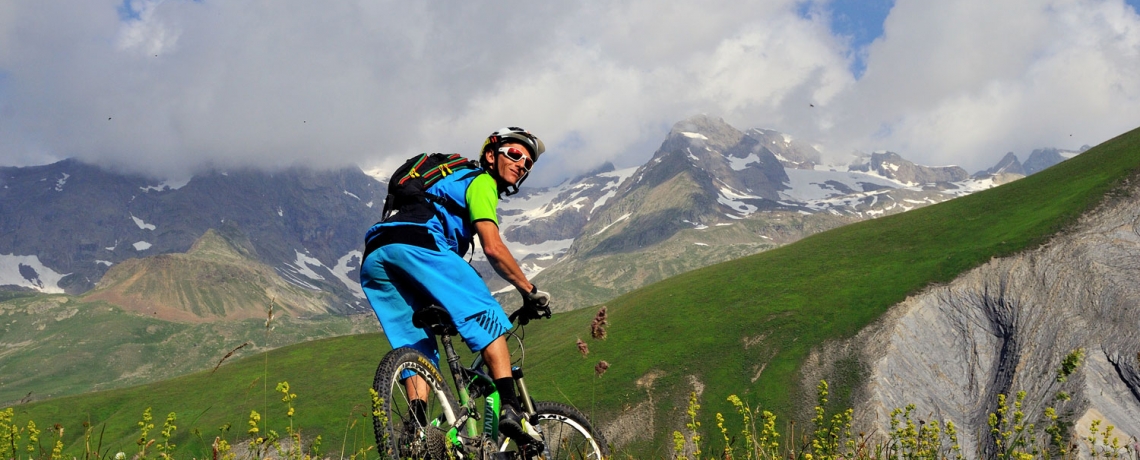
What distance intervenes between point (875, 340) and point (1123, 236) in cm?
3141

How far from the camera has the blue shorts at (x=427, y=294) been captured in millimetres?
A: 7047

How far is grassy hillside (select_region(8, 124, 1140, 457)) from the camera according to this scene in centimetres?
9431

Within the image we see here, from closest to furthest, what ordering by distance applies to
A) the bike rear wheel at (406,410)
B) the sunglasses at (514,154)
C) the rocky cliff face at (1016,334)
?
the bike rear wheel at (406,410) → the sunglasses at (514,154) → the rocky cliff face at (1016,334)

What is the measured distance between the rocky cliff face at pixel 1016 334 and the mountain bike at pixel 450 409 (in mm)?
79640

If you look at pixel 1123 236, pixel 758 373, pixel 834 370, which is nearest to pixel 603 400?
pixel 758 373

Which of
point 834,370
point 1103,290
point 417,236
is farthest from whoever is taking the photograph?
point 834,370

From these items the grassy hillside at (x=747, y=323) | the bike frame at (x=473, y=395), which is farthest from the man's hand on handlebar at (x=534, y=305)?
the grassy hillside at (x=747, y=323)

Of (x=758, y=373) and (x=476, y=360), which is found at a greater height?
(x=476, y=360)

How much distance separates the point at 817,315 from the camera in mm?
101375

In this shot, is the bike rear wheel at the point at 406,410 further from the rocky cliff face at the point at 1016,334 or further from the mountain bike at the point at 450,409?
the rocky cliff face at the point at 1016,334

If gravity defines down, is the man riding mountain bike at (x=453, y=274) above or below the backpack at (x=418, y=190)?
below

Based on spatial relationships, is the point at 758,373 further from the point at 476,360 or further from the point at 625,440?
the point at 476,360

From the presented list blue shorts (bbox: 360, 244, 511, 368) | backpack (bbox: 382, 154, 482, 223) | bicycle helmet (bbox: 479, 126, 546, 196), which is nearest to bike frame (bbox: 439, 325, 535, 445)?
blue shorts (bbox: 360, 244, 511, 368)

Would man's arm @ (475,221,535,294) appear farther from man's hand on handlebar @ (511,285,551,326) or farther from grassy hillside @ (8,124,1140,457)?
grassy hillside @ (8,124,1140,457)
